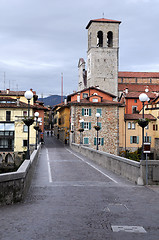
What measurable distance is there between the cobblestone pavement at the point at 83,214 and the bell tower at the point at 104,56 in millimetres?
69009

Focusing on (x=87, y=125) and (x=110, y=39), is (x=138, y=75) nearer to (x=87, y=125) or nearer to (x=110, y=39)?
(x=110, y=39)

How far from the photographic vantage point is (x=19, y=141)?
201 feet

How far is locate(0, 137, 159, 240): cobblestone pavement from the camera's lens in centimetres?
686

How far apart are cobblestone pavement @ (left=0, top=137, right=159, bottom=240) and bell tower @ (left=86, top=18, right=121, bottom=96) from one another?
226ft

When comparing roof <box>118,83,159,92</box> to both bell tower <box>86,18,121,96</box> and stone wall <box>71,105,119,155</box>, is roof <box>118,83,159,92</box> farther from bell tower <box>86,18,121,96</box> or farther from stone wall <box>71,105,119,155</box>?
stone wall <box>71,105,119,155</box>

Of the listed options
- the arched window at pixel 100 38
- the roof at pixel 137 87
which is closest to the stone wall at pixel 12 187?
the arched window at pixel 100 38

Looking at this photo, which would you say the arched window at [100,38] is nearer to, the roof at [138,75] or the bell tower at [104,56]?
the bell tower at [104,56]

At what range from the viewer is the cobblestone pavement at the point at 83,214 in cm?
686

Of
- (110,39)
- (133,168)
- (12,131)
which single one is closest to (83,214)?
(133,168)

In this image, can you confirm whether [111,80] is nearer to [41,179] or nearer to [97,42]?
[97,42]

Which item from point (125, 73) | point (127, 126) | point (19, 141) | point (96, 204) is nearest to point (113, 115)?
point (127, 126)

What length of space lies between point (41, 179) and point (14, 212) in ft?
23.2

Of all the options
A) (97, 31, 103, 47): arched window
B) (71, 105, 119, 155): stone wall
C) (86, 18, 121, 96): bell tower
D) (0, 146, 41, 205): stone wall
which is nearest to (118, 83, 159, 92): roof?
(86, 18, 121, 96): bell tower

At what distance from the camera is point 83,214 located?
8.59 meters
